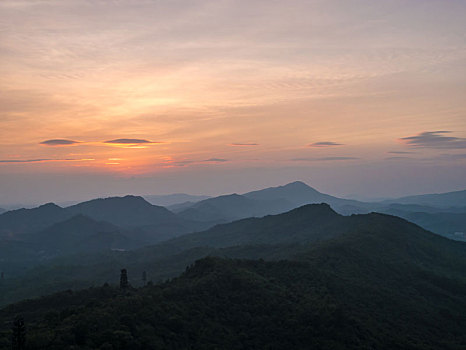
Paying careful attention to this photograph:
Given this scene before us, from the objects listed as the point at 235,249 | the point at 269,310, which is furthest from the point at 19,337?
the point at 235,249

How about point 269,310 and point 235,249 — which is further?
point 235,249

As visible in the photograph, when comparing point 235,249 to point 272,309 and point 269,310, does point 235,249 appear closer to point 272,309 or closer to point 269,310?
point 272,309

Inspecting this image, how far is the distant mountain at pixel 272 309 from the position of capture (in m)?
46.2

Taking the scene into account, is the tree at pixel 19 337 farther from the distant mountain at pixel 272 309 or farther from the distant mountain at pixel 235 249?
the distant mountain at pixel 235 249

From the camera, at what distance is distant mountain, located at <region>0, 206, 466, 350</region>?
1821 inches

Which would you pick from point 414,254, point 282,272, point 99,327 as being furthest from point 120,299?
point 414,254

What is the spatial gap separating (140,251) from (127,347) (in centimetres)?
15338

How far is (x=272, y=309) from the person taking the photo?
5938cm

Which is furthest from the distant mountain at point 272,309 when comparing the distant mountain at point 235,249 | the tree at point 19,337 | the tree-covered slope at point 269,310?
the distant mountain at point 235,249

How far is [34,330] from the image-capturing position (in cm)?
4419

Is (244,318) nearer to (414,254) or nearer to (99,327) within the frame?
(99,327)

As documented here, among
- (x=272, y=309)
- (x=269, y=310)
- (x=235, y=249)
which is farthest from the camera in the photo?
(x=235, y=249)

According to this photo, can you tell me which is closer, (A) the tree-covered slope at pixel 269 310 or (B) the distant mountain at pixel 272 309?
(A) the tree-covered slope at pixel 269 310

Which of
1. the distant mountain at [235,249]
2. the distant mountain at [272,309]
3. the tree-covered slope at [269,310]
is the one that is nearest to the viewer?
the tree-covered slope at [269,310]
